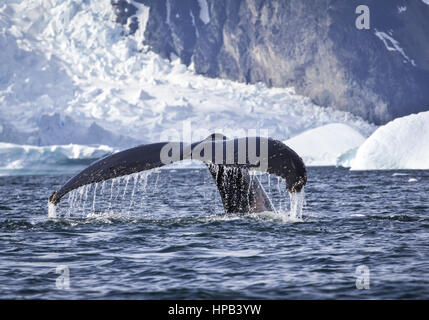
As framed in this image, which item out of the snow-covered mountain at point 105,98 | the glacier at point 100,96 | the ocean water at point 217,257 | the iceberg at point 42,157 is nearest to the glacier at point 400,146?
the snow-covered mountain at point 105,98

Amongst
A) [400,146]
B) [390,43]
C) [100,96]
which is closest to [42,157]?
[400,146]

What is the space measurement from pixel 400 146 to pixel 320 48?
239 ft

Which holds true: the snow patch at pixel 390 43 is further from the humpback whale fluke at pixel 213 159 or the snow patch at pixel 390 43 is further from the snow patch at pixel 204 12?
the humpback whale fluke at pixel 213 159

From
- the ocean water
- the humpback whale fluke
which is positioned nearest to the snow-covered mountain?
the ocean water

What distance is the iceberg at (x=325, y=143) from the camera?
7100 centimetres

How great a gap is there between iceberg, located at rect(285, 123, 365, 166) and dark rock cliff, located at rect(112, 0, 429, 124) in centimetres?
3803

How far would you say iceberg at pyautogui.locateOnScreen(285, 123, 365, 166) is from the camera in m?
71.0

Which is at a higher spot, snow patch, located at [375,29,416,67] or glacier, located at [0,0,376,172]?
snow patch, located at [375,29,416,67]

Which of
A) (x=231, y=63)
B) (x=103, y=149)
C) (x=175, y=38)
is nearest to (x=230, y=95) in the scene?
(x=231, y=63)

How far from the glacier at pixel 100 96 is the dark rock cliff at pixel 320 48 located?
16.8ft

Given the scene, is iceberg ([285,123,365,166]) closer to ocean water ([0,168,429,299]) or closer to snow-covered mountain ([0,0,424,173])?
snow-covered mountain ([0,0,424,173])

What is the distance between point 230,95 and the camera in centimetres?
10350
